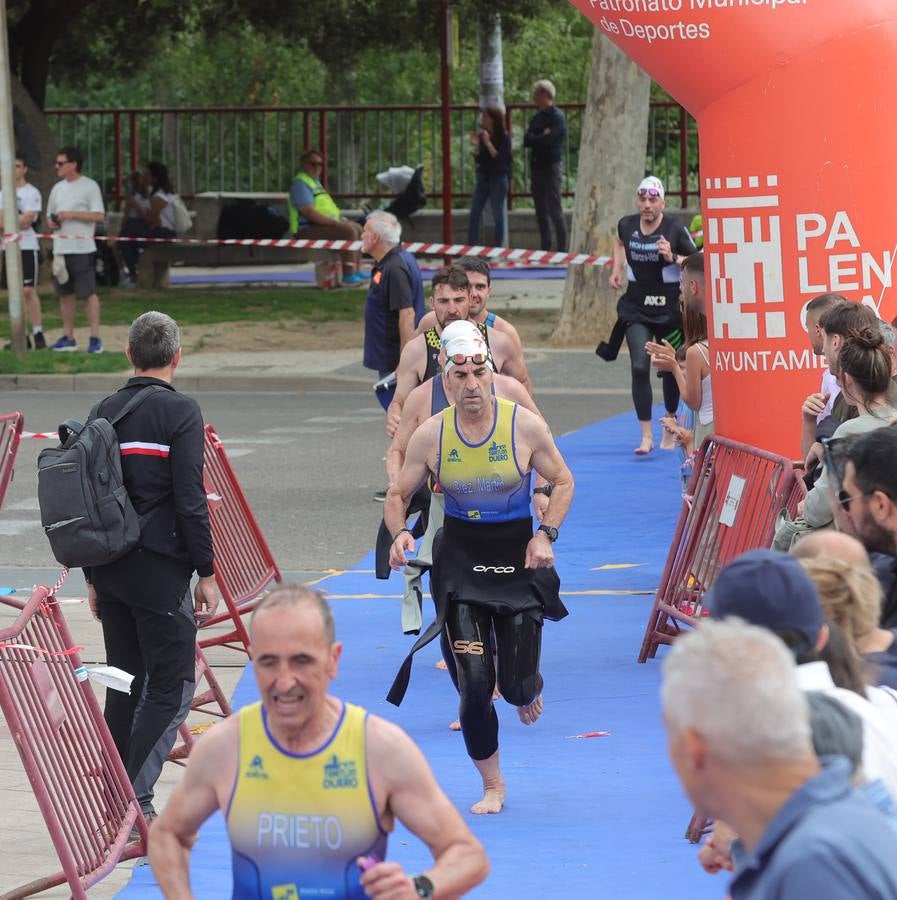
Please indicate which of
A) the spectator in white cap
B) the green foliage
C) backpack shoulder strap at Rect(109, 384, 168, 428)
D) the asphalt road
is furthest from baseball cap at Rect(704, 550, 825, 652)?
the green foliage

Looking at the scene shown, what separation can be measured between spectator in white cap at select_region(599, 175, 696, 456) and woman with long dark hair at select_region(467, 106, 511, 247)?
14.4 meters

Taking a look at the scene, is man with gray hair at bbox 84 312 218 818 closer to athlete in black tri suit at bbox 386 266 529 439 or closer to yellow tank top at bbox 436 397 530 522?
yellow tank top at bbox 436 397 530 522

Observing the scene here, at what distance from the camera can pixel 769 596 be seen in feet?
11.5

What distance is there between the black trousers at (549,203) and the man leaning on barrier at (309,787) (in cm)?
2566

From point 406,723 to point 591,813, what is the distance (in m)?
1.40

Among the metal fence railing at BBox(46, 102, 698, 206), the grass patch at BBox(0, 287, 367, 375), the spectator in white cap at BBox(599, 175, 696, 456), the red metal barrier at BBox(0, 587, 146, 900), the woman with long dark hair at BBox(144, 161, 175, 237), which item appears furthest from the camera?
the metal fence railing at BBox(46, 102, 698, 206)

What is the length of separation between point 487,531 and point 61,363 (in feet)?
44.9

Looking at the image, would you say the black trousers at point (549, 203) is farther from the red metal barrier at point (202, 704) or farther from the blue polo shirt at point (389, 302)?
the red metal barrier at point (202, 704)

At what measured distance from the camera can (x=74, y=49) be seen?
34.8 m

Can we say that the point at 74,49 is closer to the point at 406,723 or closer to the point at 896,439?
the point at 406,723

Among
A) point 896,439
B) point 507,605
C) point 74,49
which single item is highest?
point 74,49

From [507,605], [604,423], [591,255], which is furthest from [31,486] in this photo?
[591,255]

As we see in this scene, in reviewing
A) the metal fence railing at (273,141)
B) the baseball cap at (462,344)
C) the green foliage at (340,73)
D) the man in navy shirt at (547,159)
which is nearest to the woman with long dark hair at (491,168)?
the man in navy shirt at (547,159)

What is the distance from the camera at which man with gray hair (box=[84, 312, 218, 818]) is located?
6586 millimetres
